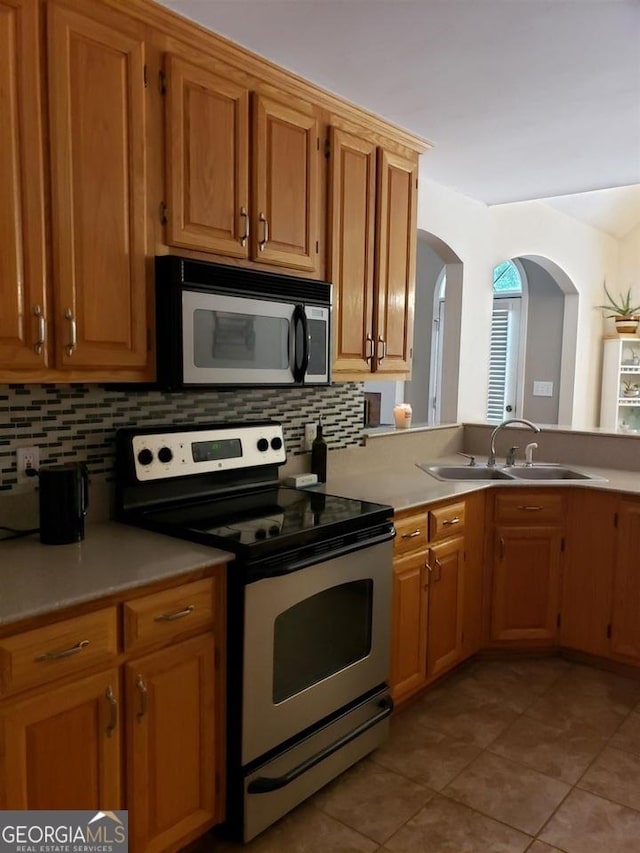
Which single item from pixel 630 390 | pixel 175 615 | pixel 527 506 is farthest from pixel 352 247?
pixel 630 390

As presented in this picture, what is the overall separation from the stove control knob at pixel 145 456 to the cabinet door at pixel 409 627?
1.00 meters

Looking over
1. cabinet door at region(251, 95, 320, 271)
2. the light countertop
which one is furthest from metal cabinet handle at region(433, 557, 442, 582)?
cabinet door at region(251, 95, 320, 271)

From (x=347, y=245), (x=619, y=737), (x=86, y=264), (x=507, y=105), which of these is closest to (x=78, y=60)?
(x=86, y=264)

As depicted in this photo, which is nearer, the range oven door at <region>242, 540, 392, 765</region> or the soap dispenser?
the range oven door at <region>242, 540, 392, 765</region>

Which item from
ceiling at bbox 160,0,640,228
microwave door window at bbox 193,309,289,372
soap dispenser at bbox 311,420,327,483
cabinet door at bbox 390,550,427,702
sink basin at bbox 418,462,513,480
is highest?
ceiling at bbox 160,0,640,228

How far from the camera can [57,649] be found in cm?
150

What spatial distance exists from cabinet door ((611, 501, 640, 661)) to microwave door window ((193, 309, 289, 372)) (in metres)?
1.73

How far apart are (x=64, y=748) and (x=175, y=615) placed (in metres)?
0.39

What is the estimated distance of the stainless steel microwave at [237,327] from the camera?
200 cm

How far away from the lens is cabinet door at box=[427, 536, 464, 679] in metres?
2.76

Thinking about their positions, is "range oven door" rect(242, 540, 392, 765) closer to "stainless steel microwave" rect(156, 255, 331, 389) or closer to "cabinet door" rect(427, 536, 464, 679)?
"cabinet door" rect(427, 536, 464, 679)

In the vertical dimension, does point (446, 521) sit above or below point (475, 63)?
below

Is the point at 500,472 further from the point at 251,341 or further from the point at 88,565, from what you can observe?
the point at 88,565

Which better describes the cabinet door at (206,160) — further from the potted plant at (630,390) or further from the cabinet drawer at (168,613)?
the potted plant at (630,390)
